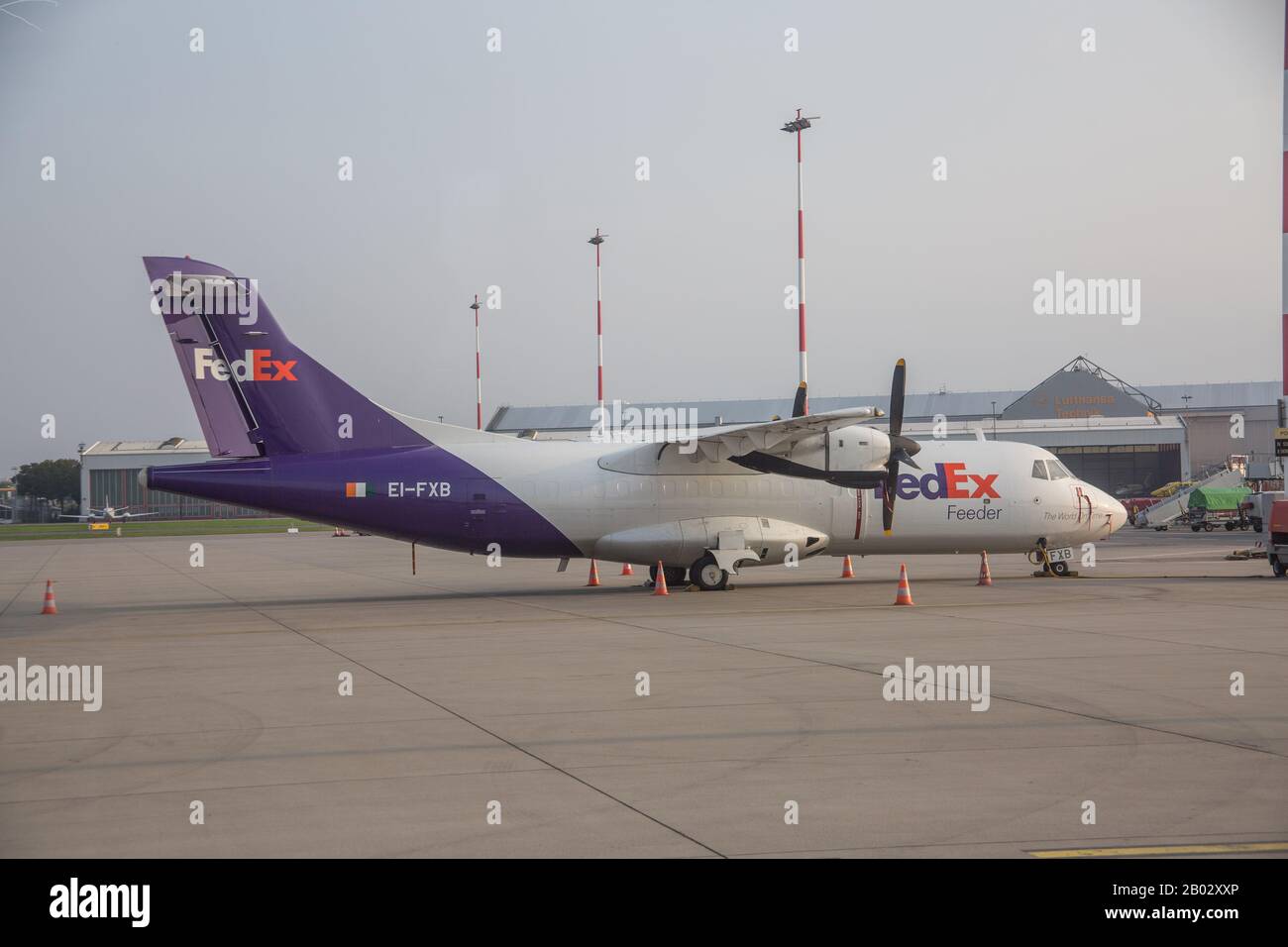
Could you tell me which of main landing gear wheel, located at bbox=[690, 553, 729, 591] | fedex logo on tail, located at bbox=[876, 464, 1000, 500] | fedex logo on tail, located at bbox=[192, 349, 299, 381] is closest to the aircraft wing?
main landing gear wheel, located at bbox=[690, 553, 729, 591]

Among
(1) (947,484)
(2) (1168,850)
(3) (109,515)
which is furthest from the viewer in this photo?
(3) (109,515)

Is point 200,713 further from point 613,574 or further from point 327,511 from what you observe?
point 613,574

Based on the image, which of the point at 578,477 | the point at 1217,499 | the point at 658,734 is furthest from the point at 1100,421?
the point at 658,734

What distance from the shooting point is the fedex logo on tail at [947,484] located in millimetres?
25859

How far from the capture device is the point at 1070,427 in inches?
2874

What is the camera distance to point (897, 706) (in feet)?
35.6

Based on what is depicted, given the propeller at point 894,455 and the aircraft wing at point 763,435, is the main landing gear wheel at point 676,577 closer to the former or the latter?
the aircraft wing at point 763,435

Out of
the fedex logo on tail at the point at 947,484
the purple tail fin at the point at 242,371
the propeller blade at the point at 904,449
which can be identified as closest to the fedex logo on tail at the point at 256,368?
the purple tail fin at the point at 242,371

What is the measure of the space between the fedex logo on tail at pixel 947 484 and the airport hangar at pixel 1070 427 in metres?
25.9

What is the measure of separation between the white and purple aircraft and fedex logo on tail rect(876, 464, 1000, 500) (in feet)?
0.14

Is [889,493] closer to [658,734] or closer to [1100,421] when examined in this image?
[658,734]

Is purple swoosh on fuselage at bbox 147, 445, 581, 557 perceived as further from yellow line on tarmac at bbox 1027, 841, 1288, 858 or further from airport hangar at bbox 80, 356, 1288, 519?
airport hangar at bbox 80, 356, 1288, 519

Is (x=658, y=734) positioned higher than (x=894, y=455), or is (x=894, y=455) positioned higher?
(x=894, y=455)

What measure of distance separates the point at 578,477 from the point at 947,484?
833cm
